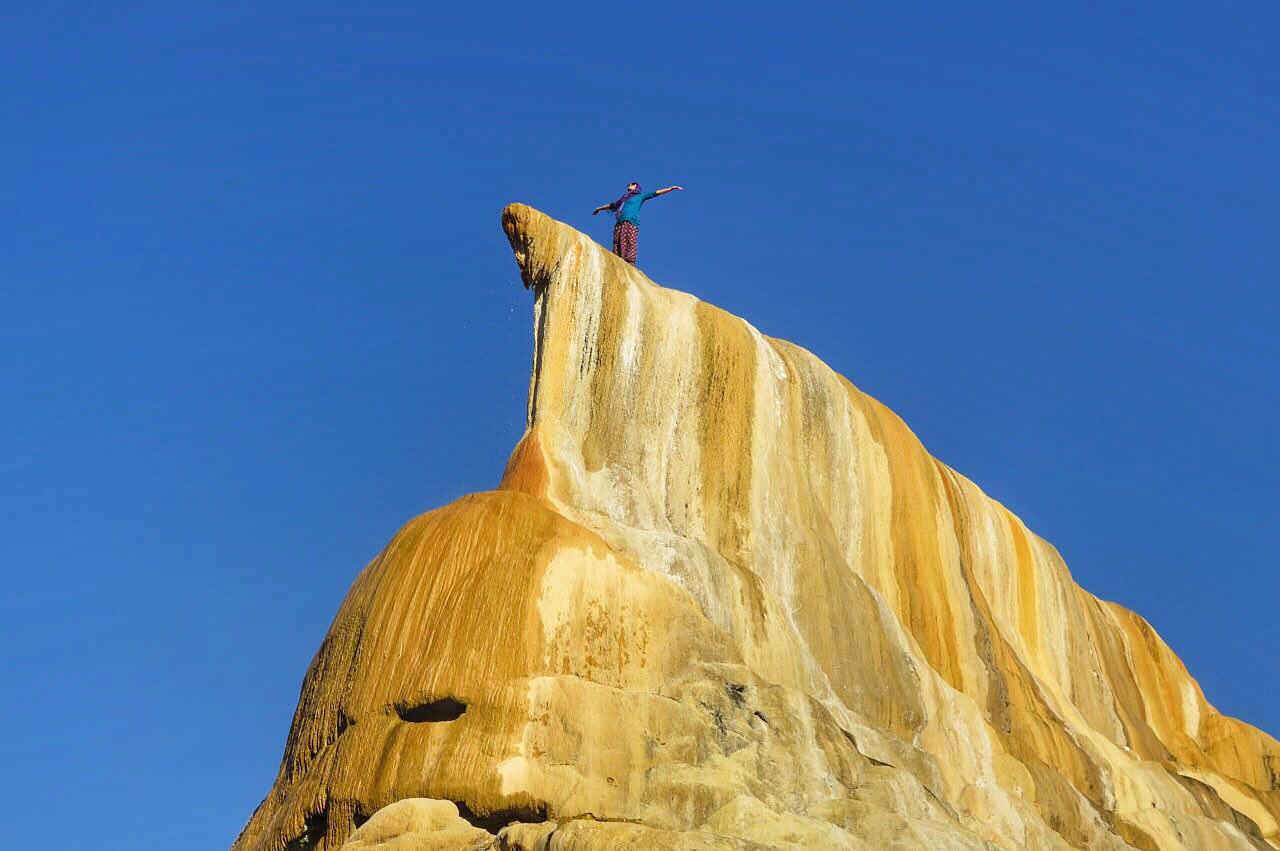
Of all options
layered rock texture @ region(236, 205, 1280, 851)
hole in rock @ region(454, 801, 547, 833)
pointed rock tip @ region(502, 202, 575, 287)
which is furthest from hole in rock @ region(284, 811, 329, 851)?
pointed rock tip @ region(502, 202, 575, 287)

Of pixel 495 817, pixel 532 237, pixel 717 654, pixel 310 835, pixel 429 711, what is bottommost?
pixel 495 817

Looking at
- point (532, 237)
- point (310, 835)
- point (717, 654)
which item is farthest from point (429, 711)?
point (532, 237)

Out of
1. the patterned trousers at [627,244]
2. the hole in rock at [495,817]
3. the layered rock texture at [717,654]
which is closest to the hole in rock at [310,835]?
the layered rock texture at [717,654]

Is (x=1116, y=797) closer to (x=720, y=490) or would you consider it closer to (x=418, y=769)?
(x=720, y=490)

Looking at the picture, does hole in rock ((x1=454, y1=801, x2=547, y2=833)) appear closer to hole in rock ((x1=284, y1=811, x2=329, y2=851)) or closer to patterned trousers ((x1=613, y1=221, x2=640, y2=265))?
hole in rock ((x1=284, y1=811, x2=329, y2=851))

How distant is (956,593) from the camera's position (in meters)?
40.7

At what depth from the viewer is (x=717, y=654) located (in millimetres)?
29953

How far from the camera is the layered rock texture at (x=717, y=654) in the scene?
26.6 m

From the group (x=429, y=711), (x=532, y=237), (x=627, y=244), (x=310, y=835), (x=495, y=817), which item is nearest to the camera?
(x=495, y=817)

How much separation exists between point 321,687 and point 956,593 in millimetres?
16486

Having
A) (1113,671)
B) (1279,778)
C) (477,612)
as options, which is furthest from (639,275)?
(1279,778)

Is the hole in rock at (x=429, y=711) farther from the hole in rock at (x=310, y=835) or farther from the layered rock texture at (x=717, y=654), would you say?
the hole in rock at (x=310, y=835)

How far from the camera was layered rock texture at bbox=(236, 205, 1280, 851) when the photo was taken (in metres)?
26.6

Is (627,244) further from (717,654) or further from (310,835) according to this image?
(310,835)
